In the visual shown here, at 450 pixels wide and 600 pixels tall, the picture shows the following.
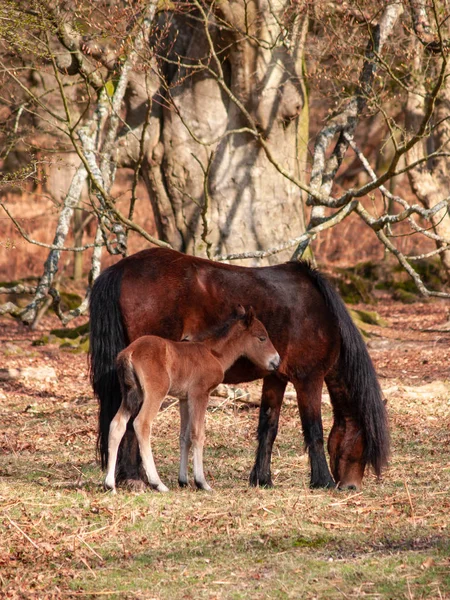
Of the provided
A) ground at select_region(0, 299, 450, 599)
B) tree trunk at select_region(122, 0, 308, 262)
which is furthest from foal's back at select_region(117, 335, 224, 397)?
tree trunk at select_region(122, 0, 308, 262)

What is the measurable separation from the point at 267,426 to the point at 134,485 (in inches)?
55.8

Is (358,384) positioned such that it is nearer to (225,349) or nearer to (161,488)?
(225,349)

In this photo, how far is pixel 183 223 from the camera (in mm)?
13688

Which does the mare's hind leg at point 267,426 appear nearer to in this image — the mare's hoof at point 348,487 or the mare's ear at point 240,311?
the mare's hoof at point 348,487

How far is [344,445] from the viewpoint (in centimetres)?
738

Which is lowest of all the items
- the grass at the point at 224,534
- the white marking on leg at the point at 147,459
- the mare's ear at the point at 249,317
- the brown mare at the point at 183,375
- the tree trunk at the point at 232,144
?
the grass at the point at 224,534

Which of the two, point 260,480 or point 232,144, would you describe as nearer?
point 260,480

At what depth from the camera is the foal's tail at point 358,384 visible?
23.7ft

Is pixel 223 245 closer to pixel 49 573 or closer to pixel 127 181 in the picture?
pixel 49 573

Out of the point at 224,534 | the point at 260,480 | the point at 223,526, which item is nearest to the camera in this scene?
the point at 224,534

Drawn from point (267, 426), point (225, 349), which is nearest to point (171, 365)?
point (225, 349)

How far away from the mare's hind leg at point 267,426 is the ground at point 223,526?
21 centimetres

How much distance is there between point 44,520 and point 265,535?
1.48 m

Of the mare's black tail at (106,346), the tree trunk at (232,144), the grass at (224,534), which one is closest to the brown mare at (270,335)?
the mare's black tail at (106,346)
